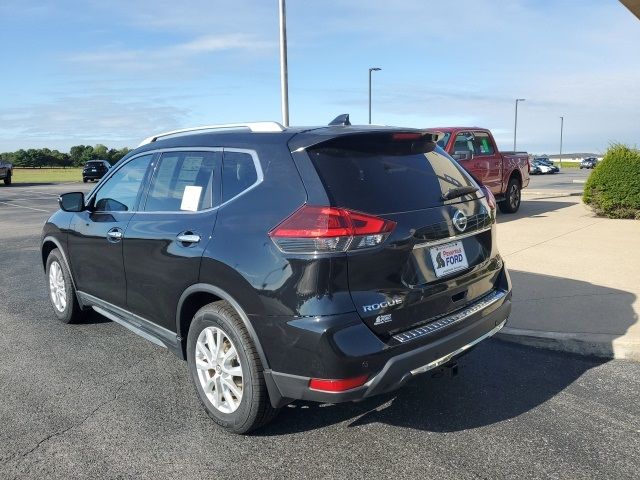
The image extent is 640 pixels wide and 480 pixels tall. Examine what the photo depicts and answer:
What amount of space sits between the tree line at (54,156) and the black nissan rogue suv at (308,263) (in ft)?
259

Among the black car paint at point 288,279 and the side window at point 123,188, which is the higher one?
the side window at point 123,188

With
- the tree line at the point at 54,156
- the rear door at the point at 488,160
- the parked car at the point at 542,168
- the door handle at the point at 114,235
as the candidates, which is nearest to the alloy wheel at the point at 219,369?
the door handle at the point at 114,235

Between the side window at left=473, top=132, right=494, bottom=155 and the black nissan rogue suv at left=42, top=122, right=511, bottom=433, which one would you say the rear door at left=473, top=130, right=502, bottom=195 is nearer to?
the side window at left=473, top=132, right=494, bottom=155

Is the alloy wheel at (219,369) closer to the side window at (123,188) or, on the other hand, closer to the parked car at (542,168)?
the side window at (123,188)

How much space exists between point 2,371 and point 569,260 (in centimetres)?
679

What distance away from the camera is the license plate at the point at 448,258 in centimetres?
314

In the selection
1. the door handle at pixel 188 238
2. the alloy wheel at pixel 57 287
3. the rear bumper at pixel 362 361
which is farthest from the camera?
the alloy wheel at pixel 57 287

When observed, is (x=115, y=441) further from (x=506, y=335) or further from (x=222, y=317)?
(x=506, y=335)

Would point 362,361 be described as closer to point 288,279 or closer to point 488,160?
point 288,279

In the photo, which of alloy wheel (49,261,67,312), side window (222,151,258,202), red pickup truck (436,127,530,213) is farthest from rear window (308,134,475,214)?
red pickup truck (436,127,530,213)

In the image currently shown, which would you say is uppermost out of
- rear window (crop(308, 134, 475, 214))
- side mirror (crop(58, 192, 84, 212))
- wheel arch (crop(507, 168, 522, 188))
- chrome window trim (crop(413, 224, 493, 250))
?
rear window (crop(308, 134, 475, 214))

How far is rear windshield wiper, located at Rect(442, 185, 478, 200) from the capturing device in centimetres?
337

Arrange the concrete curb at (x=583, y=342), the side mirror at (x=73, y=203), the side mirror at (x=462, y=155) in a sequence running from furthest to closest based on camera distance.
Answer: the side mirror at (x=462, y=155) < the side mirror at (x=73, y=203) < the concrete curb at (x=583, y=342)

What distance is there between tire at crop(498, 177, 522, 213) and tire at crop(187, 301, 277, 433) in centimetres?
1165
